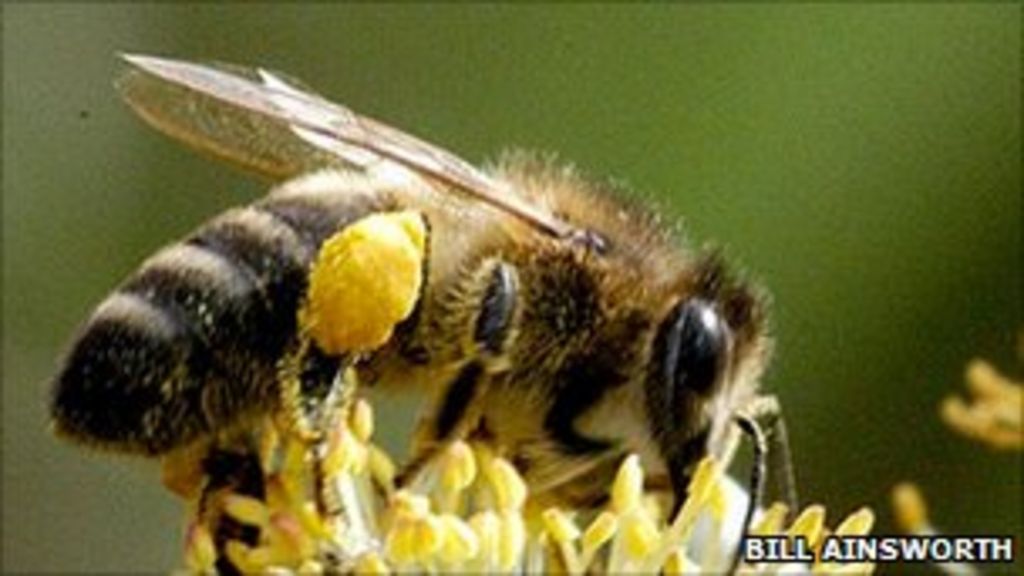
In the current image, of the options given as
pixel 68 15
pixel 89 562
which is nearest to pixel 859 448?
pixel 89 562

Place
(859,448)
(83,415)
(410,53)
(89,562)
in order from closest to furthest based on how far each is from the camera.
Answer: (83,415), (859,448), (89,562), (410,53)

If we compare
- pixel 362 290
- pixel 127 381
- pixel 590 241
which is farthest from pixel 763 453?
pixel 127 381

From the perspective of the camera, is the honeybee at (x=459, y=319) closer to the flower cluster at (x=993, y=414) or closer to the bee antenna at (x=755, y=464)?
the bee antenna at (x=755, y=464)

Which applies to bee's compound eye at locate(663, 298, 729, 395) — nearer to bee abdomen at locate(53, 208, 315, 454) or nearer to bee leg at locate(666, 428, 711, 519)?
bee leg at locate(666, 428, 711, 519)

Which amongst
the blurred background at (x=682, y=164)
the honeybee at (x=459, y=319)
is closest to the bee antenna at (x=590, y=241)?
the honeybee at (x=459, y=319)

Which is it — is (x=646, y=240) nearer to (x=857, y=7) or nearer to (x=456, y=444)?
(x=456, y=444)

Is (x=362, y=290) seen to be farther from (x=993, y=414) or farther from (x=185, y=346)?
(x=993, y=414)

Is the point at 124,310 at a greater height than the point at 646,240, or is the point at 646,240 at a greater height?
the point at 646,240
